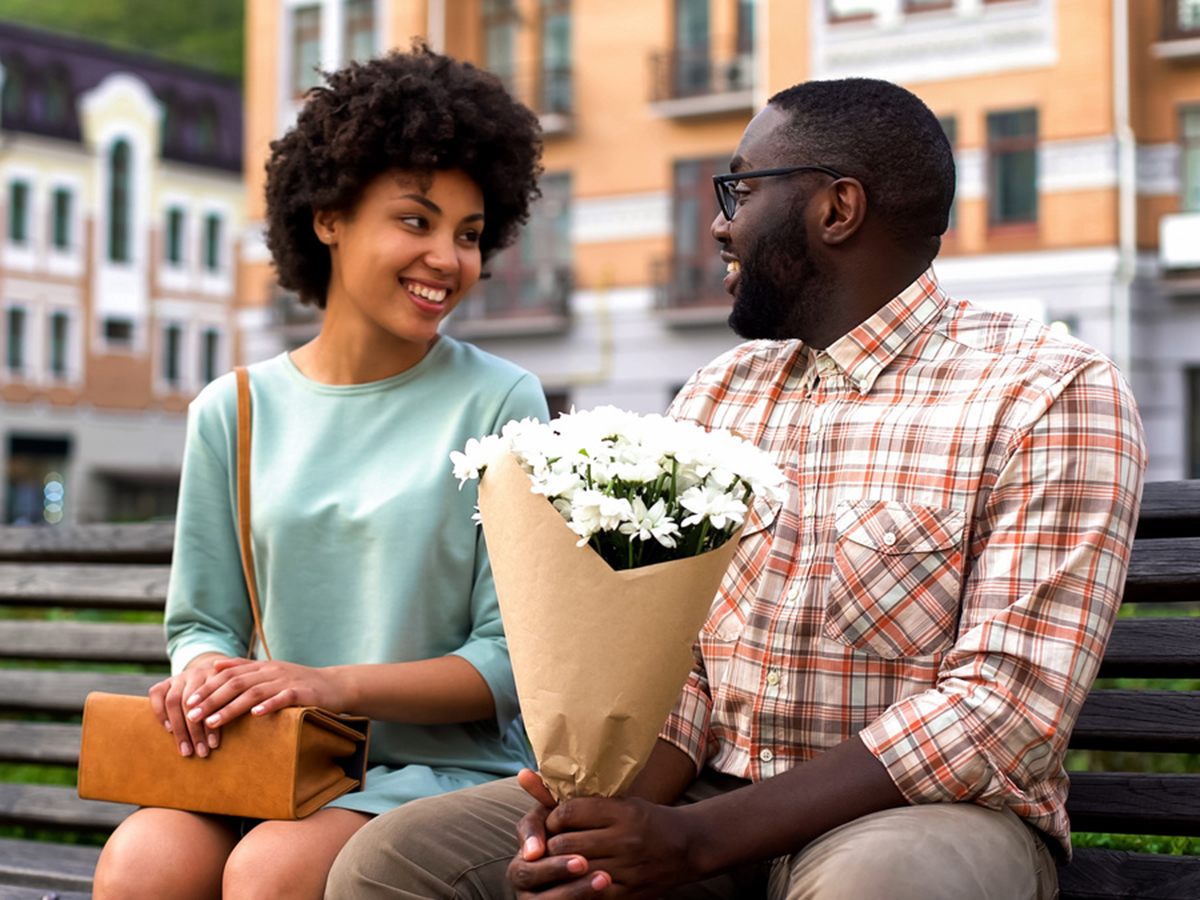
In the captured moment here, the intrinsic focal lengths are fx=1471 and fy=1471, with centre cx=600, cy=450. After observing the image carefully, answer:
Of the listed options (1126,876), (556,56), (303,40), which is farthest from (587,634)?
(303,40)

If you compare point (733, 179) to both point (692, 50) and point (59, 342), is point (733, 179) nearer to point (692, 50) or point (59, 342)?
point (692, 50)

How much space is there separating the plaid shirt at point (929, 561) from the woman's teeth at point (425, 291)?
638 mm

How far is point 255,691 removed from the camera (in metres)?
2.48

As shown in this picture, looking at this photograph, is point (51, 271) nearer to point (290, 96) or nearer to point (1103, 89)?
point (290, 96)

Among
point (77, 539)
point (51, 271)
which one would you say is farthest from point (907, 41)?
point (51, 271)

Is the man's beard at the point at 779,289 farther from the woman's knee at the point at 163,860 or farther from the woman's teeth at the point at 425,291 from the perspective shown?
the woman's knee at the point at 163,860

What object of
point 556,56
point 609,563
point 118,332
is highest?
point 556,56

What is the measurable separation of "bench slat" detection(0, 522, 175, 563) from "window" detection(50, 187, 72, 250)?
32.2m

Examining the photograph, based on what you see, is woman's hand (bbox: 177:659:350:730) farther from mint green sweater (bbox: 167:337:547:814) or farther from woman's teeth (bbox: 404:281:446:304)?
woman's teeth (bbox: 404:281:446:304)

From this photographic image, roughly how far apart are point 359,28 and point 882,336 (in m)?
23.1

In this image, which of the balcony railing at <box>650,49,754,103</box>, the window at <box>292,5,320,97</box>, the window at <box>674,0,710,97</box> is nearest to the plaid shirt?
the balcony railing at <box>650,49,754,103</box>

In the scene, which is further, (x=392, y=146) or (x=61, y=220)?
(x=61, y=220)

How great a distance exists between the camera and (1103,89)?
60.3ft

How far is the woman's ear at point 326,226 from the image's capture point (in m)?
3.04
